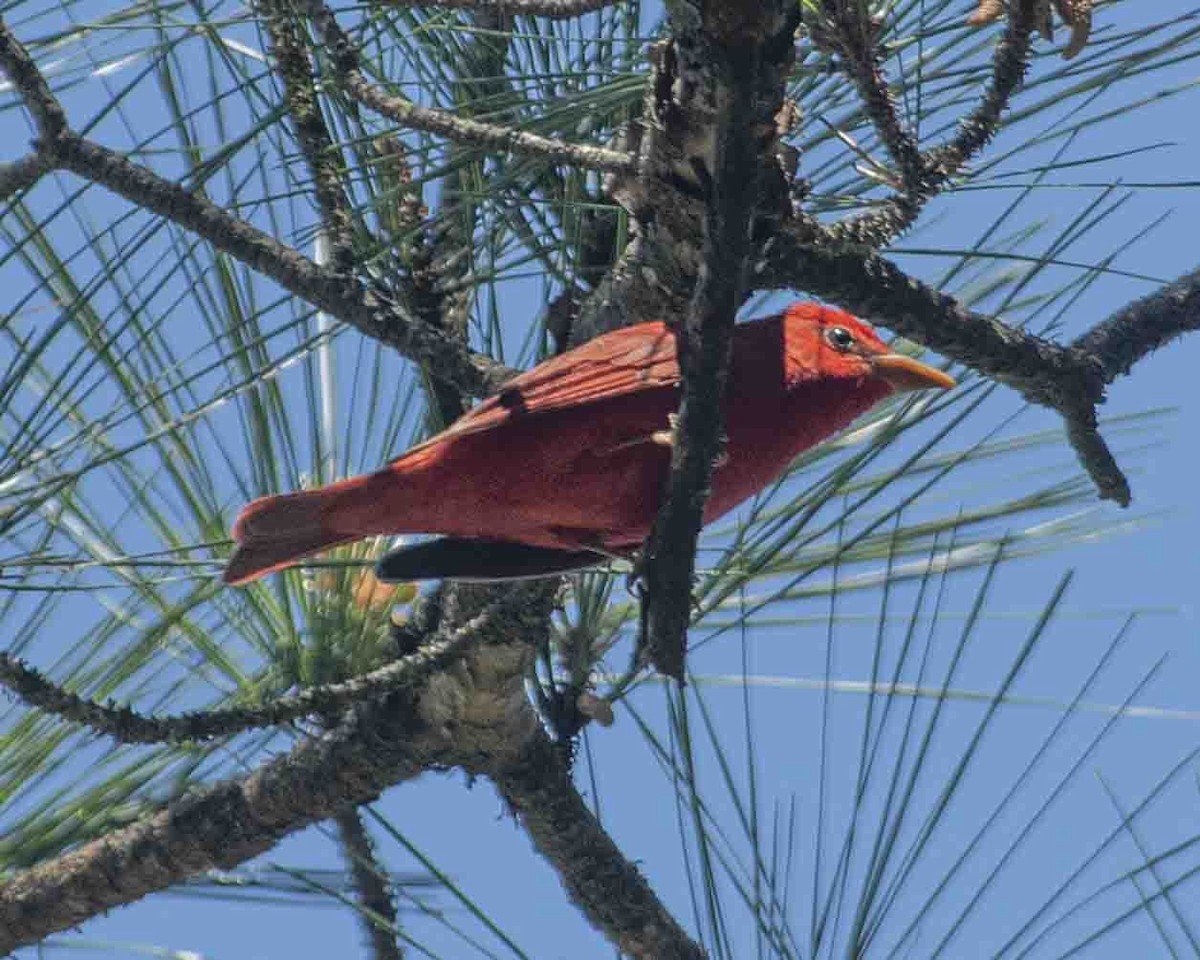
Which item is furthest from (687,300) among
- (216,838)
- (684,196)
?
(216,838)

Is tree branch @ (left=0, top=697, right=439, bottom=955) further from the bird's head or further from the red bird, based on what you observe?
the bird's head

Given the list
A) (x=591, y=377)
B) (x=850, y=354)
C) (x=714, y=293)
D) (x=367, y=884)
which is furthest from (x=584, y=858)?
(x=714, y=293)

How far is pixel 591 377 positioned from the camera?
252cm

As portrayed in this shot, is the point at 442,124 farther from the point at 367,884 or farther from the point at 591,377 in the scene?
the point at 367,884

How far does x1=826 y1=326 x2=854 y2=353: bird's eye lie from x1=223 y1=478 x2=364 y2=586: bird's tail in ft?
2.41

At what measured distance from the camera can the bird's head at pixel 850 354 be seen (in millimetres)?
2740

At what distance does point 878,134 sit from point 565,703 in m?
1.16

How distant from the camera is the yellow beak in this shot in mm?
2812

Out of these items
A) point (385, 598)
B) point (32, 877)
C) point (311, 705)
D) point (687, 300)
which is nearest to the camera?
point (687, 300)

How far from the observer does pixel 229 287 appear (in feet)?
9.42

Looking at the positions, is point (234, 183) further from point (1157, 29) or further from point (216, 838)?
point (1157, 29)

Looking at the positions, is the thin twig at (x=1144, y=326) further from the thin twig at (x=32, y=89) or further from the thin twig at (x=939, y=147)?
the thin twig at (x=32, y=89)

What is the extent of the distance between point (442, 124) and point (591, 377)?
0.46 metres

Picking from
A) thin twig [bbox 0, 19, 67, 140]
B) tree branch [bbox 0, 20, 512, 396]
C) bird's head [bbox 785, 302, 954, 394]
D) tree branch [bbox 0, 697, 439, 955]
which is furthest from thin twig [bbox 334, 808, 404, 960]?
Answer: thin twig [bbox 0, 19, 67, 140]
